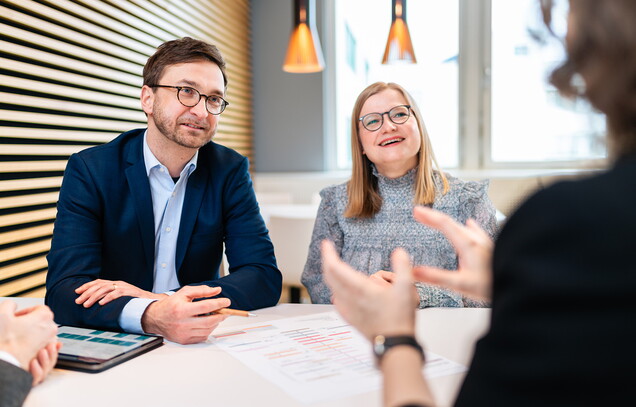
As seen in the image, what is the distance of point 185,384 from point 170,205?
113 centimetres

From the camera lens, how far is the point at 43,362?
110 centimetres

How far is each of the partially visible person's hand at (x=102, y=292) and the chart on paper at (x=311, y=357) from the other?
36cm

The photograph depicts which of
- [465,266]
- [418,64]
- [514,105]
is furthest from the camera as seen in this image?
[418,64]

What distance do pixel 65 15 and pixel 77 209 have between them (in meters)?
1.45

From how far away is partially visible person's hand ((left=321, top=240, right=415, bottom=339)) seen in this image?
2.53 ft

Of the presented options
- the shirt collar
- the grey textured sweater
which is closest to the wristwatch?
the grey textured sweater

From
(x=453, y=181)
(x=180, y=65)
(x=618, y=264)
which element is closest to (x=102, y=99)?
(x=180, y=65)

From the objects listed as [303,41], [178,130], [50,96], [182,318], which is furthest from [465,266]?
[303,41]

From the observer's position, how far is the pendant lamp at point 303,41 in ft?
13.2

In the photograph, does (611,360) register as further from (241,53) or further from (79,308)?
(241,53)

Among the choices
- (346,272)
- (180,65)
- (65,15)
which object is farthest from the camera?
(65,15)

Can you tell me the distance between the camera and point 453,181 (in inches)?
91.8

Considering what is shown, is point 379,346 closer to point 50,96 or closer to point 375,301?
point 375,301

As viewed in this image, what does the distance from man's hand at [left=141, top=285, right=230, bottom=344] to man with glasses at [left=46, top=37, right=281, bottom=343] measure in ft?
1.10
